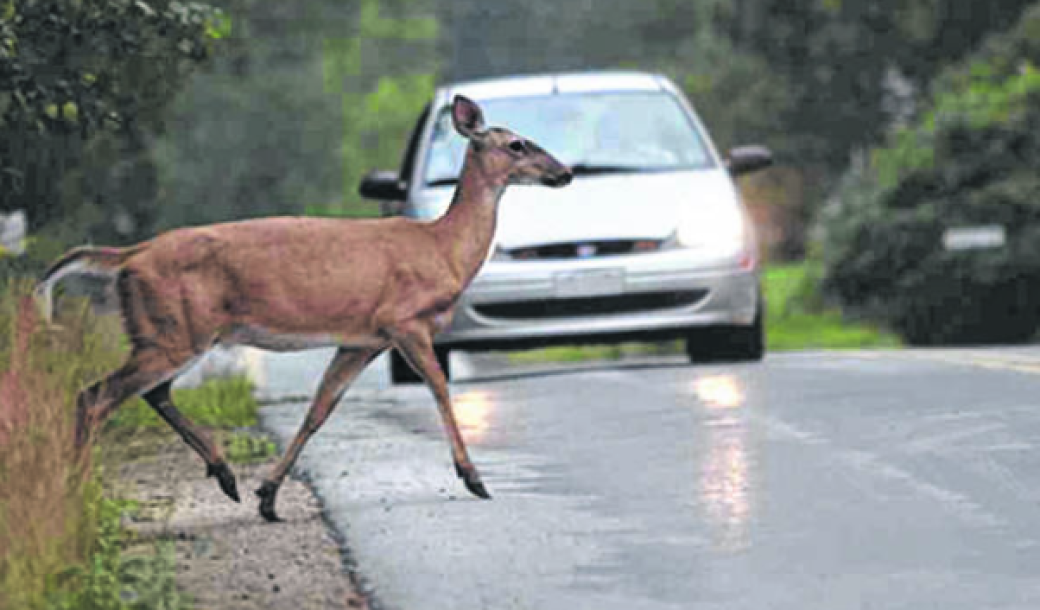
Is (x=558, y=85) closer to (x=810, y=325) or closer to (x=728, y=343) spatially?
(x=728, y=343)

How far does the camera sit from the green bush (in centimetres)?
3584

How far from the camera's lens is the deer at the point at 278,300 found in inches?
399

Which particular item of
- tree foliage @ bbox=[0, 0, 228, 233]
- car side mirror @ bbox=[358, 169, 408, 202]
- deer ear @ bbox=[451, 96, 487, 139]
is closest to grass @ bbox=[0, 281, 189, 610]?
deer ear @ bbox=[451, 96, 487, 139]

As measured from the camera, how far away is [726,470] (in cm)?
1116

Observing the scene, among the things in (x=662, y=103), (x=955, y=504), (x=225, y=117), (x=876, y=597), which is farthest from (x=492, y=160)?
(x=225, y=117)

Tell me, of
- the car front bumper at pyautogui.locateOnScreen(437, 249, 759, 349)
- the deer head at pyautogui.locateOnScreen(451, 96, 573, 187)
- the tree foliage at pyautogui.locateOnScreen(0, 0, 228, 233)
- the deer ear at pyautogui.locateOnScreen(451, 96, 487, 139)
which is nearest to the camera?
the deer ear at pyautogui.locateOnScreen(451, 96, 487, 139)

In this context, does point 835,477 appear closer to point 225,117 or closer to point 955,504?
point 955,504

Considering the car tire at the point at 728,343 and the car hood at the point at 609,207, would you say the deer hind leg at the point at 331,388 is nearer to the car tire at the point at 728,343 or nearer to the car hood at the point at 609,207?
the car hood at the point at 609,207

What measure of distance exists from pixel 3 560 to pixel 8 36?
5.13 meters

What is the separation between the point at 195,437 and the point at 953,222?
88.5 feet

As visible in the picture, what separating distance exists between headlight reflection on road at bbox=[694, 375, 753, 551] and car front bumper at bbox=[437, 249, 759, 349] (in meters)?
2.09

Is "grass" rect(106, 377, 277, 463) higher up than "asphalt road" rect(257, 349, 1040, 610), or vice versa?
"asphalt road" rect(257, 349, 1040, 610)

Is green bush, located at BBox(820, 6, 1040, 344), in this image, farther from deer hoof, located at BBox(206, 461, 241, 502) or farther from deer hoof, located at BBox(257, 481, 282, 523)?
deer hoof, located at BBox(257, 481, 282, 523)

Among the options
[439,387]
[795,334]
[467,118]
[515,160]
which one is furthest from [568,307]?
[795,334]
